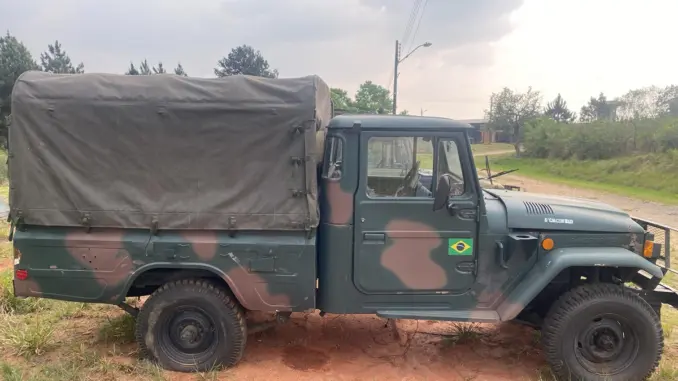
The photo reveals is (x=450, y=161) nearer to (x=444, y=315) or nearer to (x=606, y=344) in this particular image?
(x=444, y=315)

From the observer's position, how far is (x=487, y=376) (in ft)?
14.3

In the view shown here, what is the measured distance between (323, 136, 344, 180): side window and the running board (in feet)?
3.92

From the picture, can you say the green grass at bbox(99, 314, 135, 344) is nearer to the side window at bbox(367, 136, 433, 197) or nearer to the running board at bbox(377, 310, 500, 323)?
the running board at bbox(377, 310, 500, 323)

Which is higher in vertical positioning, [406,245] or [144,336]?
[406,245]

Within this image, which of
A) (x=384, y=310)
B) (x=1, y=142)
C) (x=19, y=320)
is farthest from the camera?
(x=1, y=142)

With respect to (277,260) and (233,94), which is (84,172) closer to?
(233,94)

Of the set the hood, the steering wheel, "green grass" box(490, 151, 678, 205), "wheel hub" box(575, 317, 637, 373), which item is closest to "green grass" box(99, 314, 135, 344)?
the steering wheel

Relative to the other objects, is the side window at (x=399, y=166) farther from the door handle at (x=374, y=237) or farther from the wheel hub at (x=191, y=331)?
the wheel hub at (x=191, y=331)

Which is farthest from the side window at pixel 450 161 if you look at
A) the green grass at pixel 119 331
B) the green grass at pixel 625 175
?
the green grass at pixel 625 175

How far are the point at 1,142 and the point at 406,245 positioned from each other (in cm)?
2594

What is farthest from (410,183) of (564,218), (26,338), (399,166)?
(26,338)

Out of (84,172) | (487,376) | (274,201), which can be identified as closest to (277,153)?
(274,201)

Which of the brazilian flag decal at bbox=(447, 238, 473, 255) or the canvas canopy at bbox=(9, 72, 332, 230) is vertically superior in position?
the canvas canopy at bbox=(9, 72, 332, 230)

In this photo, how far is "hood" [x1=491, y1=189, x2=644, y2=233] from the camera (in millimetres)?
4262
